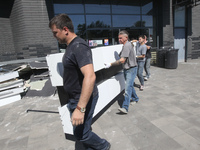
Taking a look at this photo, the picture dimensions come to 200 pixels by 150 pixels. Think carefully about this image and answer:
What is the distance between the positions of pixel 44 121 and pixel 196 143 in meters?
2.90

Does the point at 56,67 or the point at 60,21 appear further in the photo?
the point at 56,67

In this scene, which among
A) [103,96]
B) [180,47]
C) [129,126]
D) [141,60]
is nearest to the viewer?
[129,126]

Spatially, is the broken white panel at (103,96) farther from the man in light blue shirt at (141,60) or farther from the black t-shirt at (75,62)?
the man in light blue shirt at (141,60)

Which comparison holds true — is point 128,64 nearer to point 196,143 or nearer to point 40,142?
point 196,143

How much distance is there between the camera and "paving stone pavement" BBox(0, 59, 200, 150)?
2315mm

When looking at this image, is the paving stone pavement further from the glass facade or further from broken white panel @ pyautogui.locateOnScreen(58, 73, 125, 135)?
the glass facade

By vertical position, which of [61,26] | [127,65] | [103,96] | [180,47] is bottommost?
[103,96]

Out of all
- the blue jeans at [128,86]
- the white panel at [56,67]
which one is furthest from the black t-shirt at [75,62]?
the blue jeans at [128,86]

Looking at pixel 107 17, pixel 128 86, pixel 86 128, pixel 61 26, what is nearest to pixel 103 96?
pixel 128 86

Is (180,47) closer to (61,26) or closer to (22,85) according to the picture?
(22,85)

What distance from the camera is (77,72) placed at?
155 centimetres

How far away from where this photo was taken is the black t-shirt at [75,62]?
56.8 inches

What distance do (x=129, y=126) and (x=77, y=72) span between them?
179 centimetres

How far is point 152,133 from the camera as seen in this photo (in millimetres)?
2500
